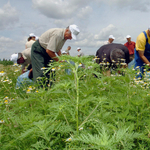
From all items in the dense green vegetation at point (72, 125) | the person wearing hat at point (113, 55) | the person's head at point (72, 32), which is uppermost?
the person's head at point (72, 32)

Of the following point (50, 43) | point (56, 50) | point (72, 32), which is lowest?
point (56, 50)

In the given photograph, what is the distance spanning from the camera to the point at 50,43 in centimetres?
252

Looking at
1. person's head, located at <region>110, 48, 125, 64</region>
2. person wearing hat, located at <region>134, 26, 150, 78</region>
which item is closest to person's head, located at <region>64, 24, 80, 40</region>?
person's head, located at <region>110, 48, 125, 64</region>

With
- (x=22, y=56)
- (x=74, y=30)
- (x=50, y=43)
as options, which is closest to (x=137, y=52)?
(x=74, y=30)

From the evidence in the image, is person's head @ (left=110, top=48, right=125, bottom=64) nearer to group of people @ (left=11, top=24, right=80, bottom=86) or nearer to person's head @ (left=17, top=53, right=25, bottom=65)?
group of people @ (left=11, top=24, right=80, bottom=86)

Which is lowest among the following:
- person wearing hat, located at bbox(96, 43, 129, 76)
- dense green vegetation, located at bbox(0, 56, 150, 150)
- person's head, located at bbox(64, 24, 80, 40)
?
dense green vegetation, located at bbox(0, 56, 150, 150)

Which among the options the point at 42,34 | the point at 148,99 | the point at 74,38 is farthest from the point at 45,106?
the point at 42,34

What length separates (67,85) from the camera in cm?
90

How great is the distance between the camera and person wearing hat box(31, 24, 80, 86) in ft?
8.27

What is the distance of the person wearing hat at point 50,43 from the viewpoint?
8.27 ft

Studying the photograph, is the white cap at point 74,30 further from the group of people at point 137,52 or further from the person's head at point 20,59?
the person's head at point 20,59

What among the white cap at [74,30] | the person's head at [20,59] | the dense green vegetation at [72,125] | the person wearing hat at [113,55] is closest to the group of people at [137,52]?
the person wearing hat at [113,55]

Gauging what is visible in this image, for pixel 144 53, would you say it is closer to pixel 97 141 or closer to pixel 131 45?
pixel 131 45

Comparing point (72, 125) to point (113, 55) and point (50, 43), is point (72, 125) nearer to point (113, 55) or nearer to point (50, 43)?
point (50, 43)
